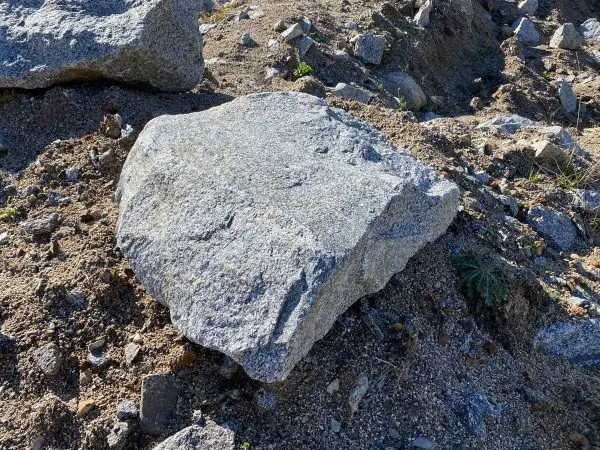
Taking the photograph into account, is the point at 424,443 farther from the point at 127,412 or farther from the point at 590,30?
the point at 590,30

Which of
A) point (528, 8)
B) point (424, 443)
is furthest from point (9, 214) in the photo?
point (528, 8)

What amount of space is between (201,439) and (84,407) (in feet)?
2.02

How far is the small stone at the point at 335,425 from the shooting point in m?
3.16

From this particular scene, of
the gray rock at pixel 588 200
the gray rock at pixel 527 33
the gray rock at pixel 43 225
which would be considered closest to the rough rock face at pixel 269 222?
the gray rock at pixel 43 225

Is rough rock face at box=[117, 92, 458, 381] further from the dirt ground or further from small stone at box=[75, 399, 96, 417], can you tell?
small stone at box=[75, 399, 96, 417]

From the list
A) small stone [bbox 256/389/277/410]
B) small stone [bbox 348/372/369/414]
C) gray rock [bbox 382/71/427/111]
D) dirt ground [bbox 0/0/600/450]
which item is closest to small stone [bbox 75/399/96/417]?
dirt ground [bbox 0/0/600/450]

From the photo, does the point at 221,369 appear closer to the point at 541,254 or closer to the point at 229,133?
the point at 229,133

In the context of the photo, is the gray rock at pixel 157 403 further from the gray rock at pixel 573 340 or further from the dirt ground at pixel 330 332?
the gray rock at pixel 573 340

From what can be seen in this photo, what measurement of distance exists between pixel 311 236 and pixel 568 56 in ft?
21.4

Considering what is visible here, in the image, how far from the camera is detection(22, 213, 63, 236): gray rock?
157 inches

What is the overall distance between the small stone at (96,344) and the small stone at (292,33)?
4.03 metres

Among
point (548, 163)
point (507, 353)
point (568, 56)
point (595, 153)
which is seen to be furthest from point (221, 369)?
point (568, 56)

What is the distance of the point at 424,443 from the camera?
3201mm

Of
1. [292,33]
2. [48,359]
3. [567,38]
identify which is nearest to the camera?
[48,359]
